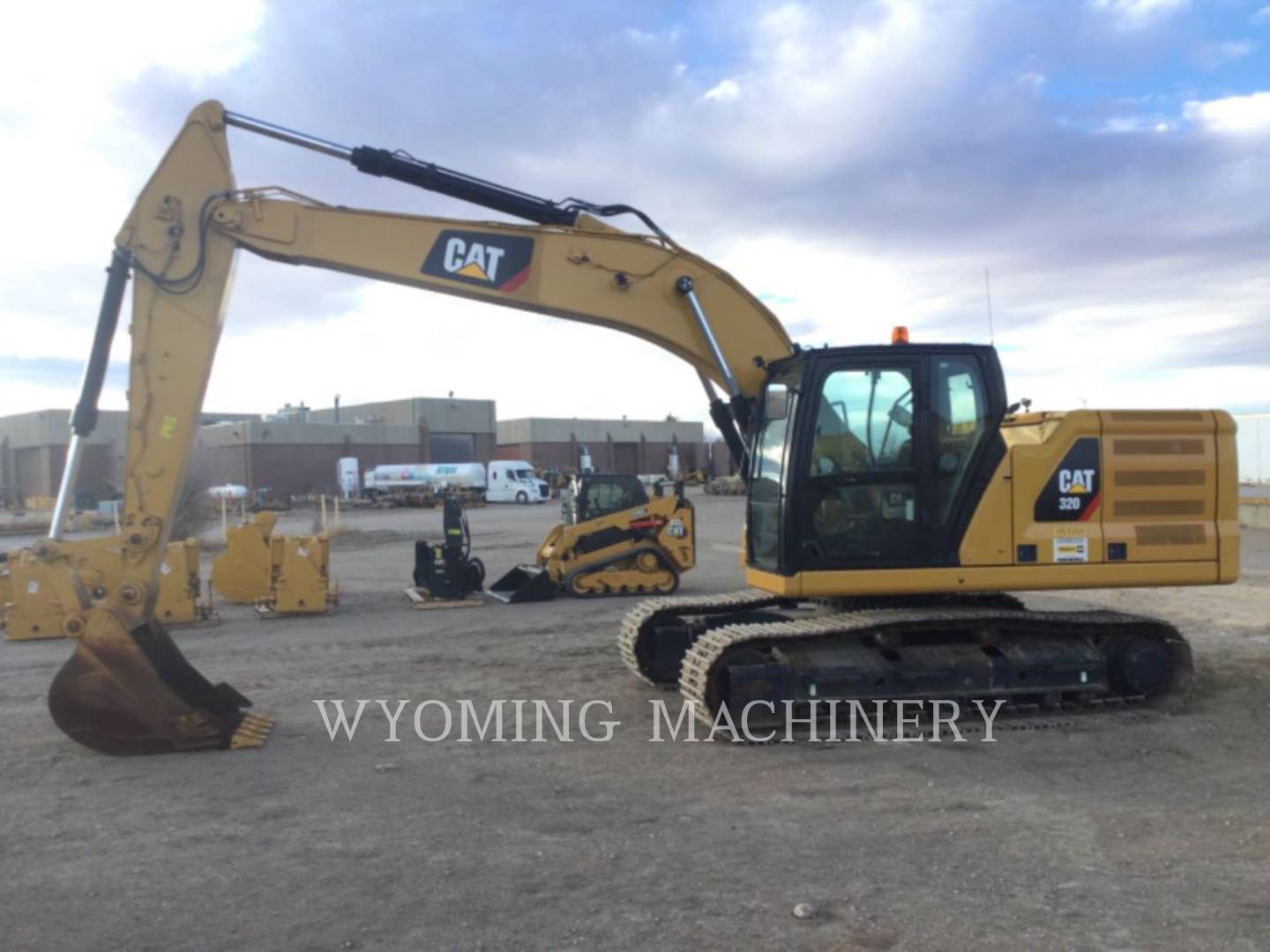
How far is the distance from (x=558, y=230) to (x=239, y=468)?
5677 cm

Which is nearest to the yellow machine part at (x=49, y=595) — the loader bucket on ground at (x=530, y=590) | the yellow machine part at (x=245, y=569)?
the yellow machine part at (x=245, y=569)

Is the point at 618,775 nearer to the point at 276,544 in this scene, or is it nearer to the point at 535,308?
the point at 535,308

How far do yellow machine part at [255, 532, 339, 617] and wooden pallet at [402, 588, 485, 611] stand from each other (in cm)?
135

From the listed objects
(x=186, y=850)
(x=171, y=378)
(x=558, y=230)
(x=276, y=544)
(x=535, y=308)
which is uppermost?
(x=558, y=230)

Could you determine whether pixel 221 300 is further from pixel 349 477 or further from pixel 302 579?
pixel 349 477

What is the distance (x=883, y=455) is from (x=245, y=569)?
36.6ft

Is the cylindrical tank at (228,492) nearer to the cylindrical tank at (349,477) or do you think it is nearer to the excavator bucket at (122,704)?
the cylindrical tank at (349,477)

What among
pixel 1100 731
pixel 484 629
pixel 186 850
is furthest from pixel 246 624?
pixel 1100 731

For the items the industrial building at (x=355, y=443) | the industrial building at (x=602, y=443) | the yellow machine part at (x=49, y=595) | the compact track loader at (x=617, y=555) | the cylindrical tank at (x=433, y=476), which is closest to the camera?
the yellow machine part at (x=49, y=595)

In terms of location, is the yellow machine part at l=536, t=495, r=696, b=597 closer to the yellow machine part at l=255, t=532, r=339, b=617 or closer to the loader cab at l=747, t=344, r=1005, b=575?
the yellow machine part at l=255, t=532, r=339, b=617

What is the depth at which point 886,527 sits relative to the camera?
24.3 ft

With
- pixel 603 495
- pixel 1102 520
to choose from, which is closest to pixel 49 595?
pixel 603 495

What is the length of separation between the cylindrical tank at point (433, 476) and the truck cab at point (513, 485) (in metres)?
0.60

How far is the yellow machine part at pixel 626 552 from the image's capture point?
50.8ft
